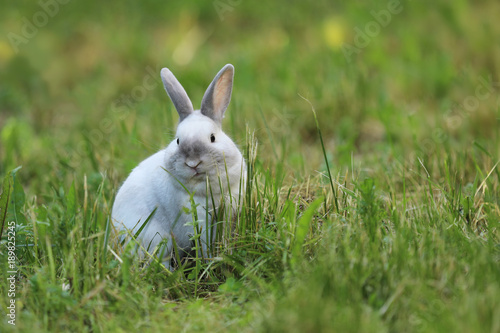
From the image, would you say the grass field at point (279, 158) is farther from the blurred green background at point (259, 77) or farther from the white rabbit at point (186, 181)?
the white rabbit at point (186, 181)

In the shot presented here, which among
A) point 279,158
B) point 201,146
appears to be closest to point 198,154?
point 201,146

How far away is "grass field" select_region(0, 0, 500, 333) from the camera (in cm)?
230

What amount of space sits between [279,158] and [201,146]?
4.66 ft

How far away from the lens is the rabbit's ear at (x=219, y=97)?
10.4 ft

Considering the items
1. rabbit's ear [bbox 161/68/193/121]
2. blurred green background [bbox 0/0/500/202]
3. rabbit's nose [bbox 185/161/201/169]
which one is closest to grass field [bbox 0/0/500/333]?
blurred green background [bbox 0/0/500/202]

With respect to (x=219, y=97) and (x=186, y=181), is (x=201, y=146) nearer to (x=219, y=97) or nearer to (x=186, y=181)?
(x=186, y=181)

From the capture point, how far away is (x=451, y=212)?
2.97 m

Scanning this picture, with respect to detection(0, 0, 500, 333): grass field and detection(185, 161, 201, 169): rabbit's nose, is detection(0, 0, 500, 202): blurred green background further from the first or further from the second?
detection(185, 161, 201, 169): rabbit's nose

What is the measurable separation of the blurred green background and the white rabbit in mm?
627

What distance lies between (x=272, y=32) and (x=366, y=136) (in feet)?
8.92

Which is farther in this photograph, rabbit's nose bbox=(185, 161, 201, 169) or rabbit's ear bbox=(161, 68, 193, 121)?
rabbit's ear bbox=(161, 68, 193, 121)

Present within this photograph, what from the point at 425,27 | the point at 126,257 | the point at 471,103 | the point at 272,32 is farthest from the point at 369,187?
the point at 272,32

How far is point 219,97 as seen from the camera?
3277 millimetres

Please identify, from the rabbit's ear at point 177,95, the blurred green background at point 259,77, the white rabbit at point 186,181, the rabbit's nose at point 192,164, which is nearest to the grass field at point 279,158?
the blurred green background at point 259,77
